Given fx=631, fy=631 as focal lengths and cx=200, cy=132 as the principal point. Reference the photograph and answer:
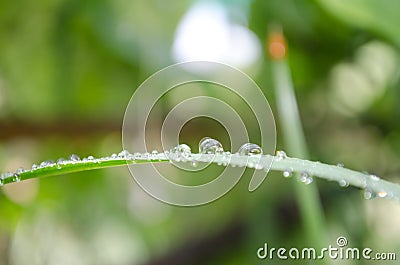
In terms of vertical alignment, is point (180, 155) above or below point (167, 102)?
below

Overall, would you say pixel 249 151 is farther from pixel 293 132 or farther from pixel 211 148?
pixel 293 132

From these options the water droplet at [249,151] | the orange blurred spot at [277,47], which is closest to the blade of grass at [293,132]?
the orange blurred spot at [277,47]

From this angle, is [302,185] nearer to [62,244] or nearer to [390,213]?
[390,213]

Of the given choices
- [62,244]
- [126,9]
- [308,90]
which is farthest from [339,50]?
[62,244]

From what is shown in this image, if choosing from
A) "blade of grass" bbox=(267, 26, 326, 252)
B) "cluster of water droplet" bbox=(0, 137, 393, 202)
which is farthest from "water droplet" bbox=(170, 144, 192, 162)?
"blade of grass" bbox=(267, 26, 326, 252)

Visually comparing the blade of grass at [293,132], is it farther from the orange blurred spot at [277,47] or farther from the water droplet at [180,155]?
the water droplet at [180,155]

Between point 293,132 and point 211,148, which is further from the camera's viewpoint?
point 293,132

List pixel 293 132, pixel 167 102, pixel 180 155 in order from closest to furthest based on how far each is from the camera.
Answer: pixel 180 155 → pixel 293 132 → pixel 167 102

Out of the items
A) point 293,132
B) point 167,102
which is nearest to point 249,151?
point 293,132

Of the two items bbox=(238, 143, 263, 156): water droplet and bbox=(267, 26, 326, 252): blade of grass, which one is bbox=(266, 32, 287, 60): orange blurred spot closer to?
bbox=(267, 26, 326, 252): blade of grass
